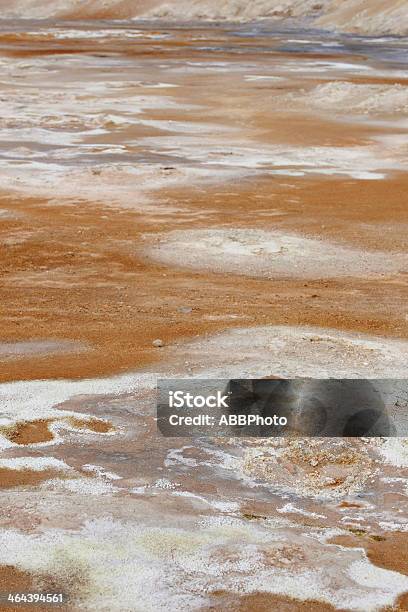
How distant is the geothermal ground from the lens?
5828 mm

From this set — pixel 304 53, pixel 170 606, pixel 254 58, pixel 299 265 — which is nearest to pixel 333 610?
pixel 170 606

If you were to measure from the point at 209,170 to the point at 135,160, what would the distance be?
1747mm

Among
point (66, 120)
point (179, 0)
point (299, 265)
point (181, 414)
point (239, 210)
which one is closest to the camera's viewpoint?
point (181, 414)

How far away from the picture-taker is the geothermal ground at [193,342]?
5828mm

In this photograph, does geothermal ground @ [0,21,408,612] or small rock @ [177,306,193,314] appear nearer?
geothermal ground @ [0,21,408,612]

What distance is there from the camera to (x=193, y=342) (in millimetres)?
9703

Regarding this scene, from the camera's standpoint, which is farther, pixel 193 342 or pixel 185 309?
pixel 185 309

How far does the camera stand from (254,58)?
4631 cm

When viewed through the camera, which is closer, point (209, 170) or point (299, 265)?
point (299, 265)

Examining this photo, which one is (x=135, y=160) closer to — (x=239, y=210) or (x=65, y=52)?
(x=239, y=210)

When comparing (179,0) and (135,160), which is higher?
(179,0)

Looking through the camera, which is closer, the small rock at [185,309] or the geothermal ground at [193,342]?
the geothermal ground at [193,342]

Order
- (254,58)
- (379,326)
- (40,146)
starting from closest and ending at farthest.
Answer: (379,326), (40,146), (254,58)

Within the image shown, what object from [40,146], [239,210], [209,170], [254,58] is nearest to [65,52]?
[254,58]
